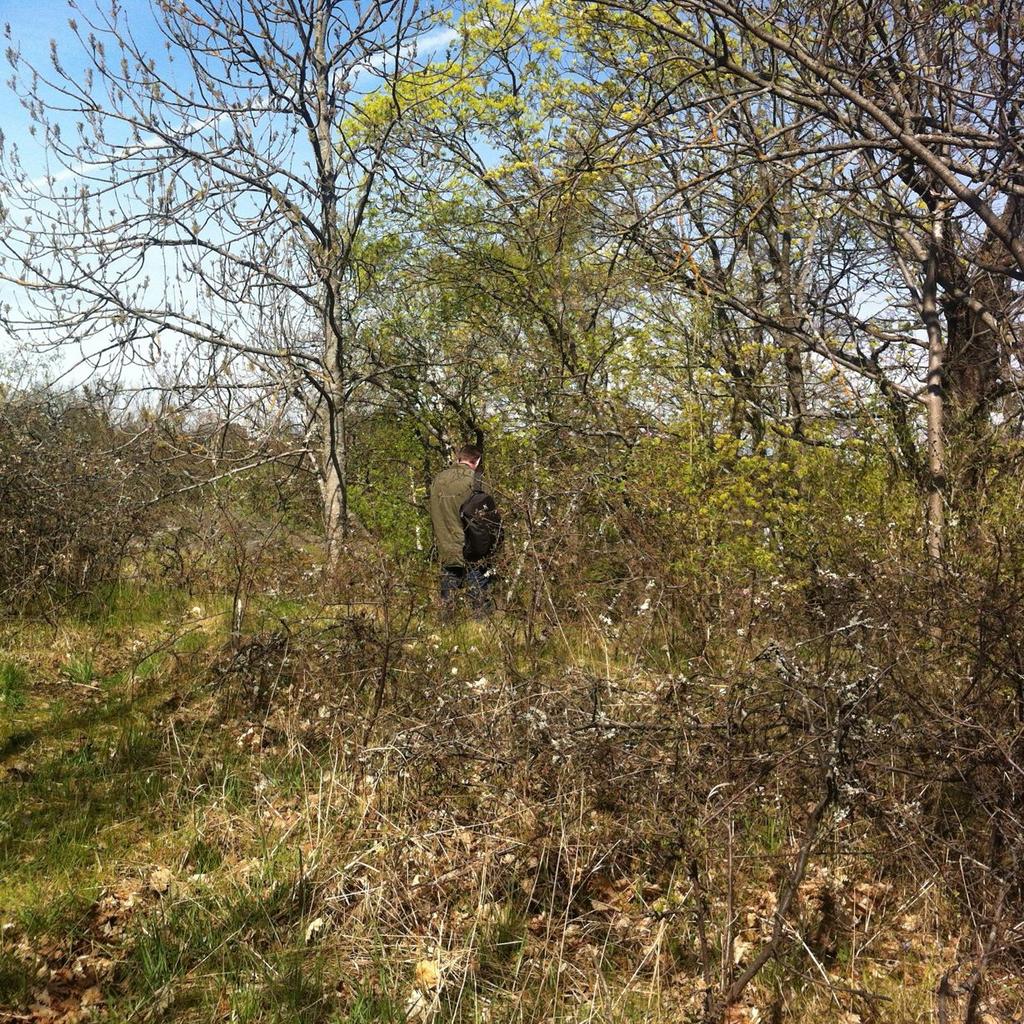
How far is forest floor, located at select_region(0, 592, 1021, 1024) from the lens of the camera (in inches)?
119

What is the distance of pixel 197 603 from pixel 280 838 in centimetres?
357

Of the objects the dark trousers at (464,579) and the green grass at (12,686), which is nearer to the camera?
the green grass at (12,686)

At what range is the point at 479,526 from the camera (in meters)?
8.02

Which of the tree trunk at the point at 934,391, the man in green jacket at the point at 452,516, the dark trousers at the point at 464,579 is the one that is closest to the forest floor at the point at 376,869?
the dark trousers at the point at 464,579

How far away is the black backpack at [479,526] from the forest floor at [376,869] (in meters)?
2.89

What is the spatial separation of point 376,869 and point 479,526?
15.2 ft

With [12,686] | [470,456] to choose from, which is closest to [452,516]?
[470,456]

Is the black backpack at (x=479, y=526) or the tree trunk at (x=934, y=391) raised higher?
the tree trunk at (x=934, y=391)

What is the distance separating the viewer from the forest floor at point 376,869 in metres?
3.03

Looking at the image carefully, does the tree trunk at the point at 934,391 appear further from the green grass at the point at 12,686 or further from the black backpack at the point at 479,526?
the green grass at the point at 12,686

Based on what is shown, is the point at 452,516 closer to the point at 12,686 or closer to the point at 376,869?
the point at 12,686

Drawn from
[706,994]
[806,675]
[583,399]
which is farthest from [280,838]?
[583,399]

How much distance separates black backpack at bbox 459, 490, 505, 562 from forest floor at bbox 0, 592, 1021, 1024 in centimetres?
289

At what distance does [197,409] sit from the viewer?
8.00 meters
